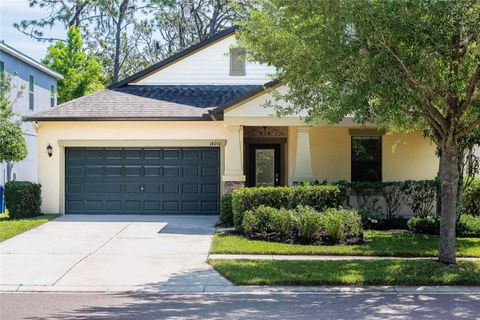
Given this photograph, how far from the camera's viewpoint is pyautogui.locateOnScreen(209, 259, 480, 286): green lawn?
9.45 meters

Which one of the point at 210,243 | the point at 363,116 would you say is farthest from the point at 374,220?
the point at 363,116

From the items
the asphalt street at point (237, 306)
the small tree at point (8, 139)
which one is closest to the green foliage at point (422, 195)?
the asphalt street at point (237, 306)

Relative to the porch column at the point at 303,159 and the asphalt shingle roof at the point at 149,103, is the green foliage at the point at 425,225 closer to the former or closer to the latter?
the porch column at the point at 303,159

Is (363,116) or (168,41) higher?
(168,41)

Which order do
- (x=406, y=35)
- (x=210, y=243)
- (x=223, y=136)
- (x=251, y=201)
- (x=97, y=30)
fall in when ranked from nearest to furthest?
(x=406, y=35) → (x=210, y=243) → (x=251, y=201) → (x=223, y=136) → (x=97, y=30)

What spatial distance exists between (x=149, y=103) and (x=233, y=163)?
436 centimetres

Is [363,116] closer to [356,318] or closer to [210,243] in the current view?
[356,318]

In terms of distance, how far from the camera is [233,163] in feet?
55.9

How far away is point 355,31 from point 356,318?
14.9ft

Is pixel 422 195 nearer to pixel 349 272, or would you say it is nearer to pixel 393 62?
pixel 349 272

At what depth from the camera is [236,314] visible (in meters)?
7.66

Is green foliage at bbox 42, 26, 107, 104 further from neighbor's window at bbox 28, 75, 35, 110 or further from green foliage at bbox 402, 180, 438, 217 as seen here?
green foliage at bbox 402, 180, 438, 217

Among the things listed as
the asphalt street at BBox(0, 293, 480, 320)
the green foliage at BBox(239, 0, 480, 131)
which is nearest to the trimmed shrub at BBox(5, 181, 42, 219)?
the asphalt street at BBox(0, 293, 480, 320)

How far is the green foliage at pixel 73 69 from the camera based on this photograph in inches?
1300
